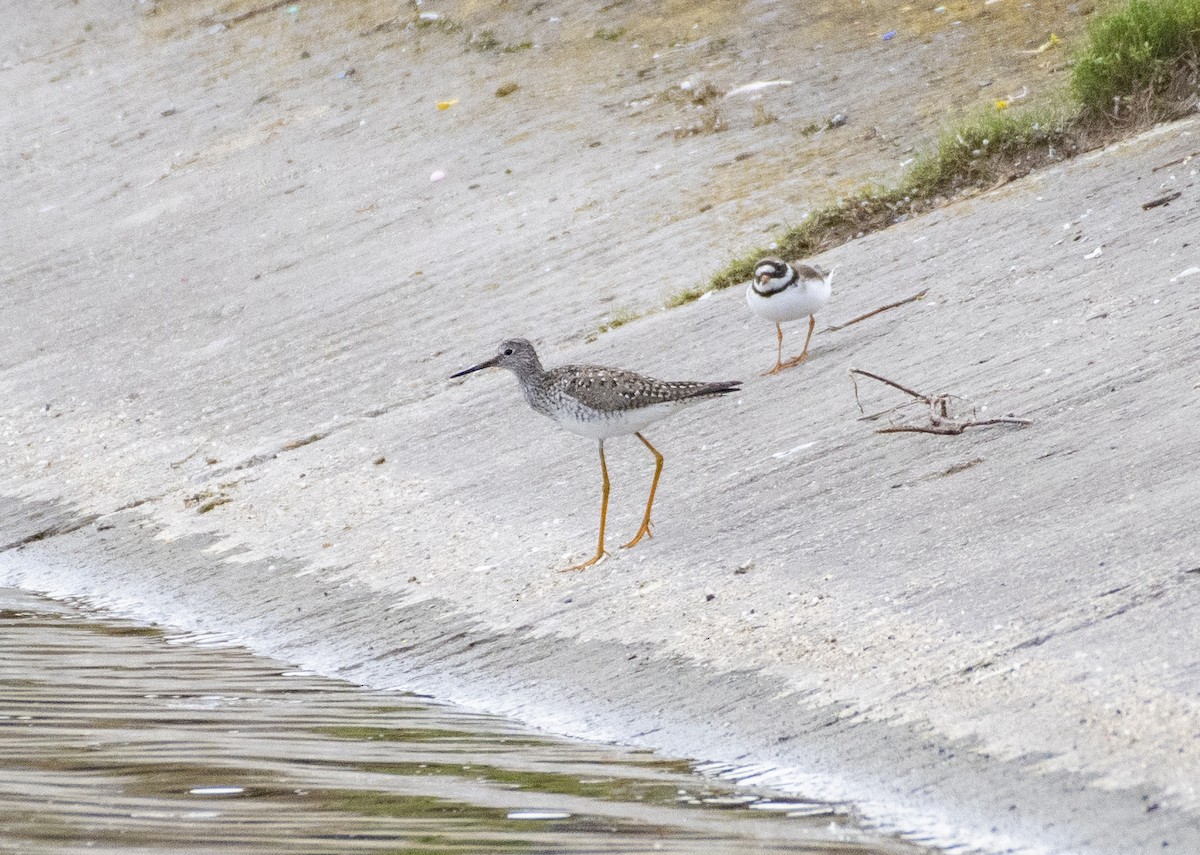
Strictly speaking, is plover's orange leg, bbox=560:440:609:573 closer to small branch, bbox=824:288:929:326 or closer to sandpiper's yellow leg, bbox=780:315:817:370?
sandpiper's yellow leg, bbox=780:315:817:370

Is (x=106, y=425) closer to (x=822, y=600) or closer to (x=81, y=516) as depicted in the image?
(x=81, y=516)

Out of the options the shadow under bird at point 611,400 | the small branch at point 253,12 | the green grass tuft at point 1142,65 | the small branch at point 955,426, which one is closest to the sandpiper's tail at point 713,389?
the shadow under bird at point 611,400

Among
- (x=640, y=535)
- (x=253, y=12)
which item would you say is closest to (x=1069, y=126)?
(x=640, y=535)

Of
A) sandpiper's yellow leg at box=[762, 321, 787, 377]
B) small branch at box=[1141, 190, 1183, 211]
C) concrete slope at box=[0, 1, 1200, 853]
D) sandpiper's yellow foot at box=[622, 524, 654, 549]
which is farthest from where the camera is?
small branch at box=[1141, 190, 1183, 211]

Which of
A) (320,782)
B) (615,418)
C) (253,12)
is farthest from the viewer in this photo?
(253,12)

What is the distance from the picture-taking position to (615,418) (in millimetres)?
8125

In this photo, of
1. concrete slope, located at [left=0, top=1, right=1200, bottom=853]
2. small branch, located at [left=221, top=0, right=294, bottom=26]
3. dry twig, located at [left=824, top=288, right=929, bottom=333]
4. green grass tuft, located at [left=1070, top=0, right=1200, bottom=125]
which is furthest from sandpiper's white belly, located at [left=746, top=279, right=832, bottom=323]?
small branch, located at [left=221, top=0, right=294, bottom=26]

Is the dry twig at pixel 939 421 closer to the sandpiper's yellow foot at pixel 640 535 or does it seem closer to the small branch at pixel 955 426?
the small branch at pixel 955 426

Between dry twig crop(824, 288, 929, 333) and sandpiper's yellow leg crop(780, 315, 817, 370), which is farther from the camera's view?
dry twig crop(824, 288, 929, 333)

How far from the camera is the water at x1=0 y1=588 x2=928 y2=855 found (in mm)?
5004

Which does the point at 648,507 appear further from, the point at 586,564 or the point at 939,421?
the point at 939,421

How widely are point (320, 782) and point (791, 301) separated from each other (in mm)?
4993

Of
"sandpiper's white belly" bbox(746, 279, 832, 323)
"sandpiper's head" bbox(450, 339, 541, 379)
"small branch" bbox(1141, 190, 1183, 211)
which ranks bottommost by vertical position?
"small branch" bbox(1141, 190, 1183, 211)

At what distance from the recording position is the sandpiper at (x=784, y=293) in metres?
9.78
